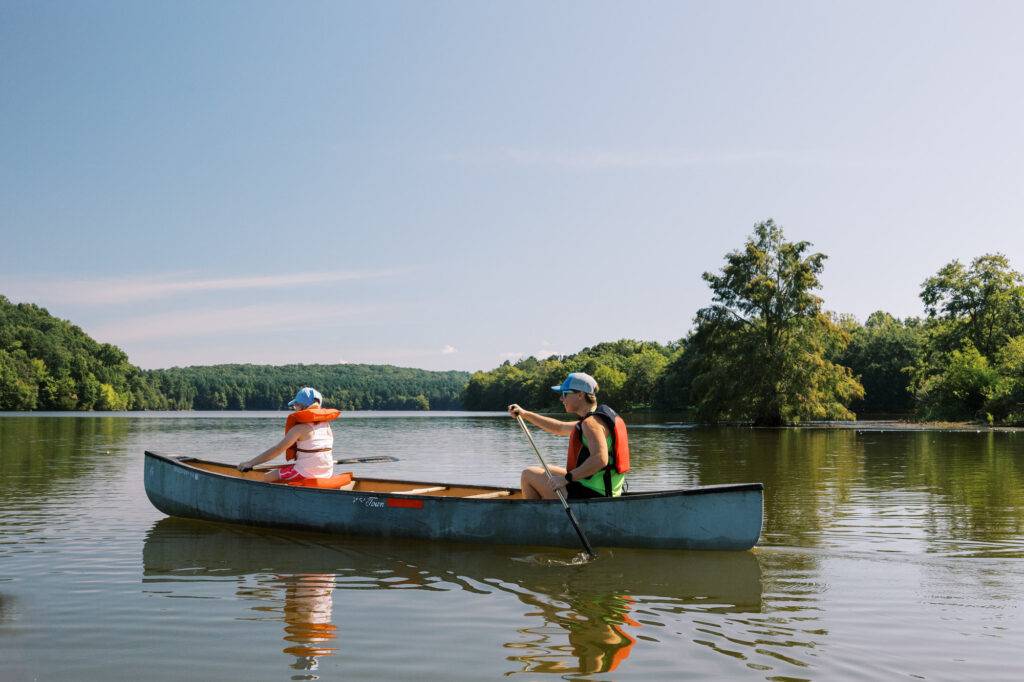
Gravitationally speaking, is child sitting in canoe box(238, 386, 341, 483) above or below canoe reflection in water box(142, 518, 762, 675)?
above

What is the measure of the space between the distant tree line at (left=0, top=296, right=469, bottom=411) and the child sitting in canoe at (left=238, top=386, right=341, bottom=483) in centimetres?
8711

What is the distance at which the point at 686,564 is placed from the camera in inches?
356

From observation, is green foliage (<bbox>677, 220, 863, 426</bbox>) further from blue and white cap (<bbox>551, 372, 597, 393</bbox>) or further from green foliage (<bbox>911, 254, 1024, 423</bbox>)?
blue and white cap (<bbox>551, 372, 597, 393</bbox>)

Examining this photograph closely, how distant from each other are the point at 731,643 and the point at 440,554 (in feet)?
14.5

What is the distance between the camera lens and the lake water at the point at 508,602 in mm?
5781

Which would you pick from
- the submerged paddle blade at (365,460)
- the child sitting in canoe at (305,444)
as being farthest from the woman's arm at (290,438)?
the submerged paddle blade at (365,460)

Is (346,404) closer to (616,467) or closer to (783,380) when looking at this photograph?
(783,380)

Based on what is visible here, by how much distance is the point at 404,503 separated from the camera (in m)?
10.4

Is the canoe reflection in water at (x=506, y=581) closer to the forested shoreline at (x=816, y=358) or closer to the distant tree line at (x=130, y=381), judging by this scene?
the forested shoreline at (x=816, y=358)

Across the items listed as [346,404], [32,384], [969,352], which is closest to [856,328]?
[969,352]

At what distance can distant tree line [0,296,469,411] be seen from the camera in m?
110

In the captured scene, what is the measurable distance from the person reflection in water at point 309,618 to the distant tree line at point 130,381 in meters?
90.3

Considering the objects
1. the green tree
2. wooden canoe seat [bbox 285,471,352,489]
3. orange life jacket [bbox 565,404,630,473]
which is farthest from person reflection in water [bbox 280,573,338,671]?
the green tree

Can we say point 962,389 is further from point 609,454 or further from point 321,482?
point 321,482
